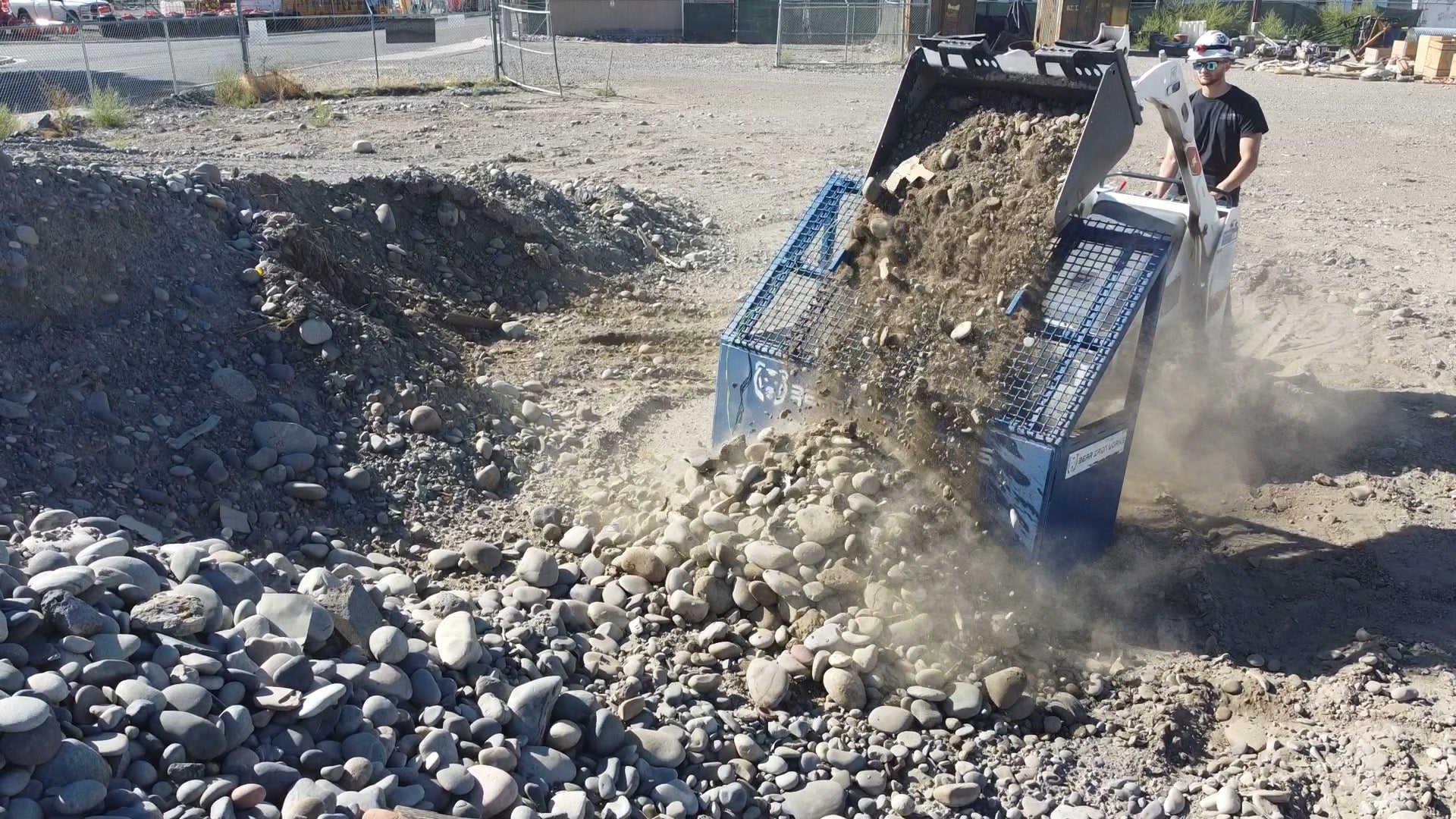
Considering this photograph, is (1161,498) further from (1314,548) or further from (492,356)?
(492,356)

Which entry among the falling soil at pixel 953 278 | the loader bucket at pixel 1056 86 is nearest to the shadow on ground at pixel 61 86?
the loader bucket at pixel 1056 86

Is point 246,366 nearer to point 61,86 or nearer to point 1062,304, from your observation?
point 1062,304

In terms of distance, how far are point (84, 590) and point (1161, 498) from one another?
466 centimetres

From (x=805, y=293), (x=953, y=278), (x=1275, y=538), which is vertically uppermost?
(x=953, y=278)

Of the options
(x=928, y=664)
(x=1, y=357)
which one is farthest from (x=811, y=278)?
(x=1, y=357)

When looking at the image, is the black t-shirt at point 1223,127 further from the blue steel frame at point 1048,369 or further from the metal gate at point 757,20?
the metal gate at point 757,20

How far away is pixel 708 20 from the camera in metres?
35.1

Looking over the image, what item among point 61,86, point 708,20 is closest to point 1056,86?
point 61,86

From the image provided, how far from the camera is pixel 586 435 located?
6348 mm

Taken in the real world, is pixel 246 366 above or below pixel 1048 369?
below

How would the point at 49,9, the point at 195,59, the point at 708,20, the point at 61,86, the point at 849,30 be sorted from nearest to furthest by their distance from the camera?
the point at 61,86, the point at 195,59, the point at 849,30, the point at 49,9, the point at 708,20

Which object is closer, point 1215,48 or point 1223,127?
point 1215,48

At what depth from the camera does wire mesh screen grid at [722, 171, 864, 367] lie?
519 cm

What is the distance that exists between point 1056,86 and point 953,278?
928 mm
